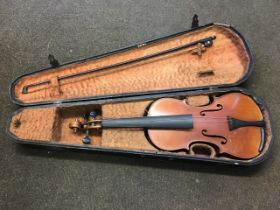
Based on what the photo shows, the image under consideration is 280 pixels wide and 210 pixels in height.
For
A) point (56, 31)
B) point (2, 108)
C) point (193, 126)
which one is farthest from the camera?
point (56, 31)

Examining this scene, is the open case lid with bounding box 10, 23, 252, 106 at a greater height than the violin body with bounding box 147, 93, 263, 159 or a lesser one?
greater

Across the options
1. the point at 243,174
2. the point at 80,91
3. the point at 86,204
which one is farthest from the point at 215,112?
the point at 86,204

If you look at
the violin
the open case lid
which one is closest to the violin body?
the violin

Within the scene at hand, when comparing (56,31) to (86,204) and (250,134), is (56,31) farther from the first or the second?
(250,134)

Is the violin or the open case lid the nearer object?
the violin

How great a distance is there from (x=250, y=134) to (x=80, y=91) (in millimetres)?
891

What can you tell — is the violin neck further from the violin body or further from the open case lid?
the open case lid

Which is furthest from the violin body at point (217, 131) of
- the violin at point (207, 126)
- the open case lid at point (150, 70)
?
the open case lid at point (150, 70)

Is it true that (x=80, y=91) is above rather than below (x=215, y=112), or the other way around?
above

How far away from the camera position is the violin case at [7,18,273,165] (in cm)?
163

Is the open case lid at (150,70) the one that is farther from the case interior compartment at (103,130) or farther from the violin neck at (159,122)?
the violin neck at (159,122)

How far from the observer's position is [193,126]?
154cm

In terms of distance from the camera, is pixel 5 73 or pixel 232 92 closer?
pixel 232 92

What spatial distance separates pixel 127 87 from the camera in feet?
5.58
